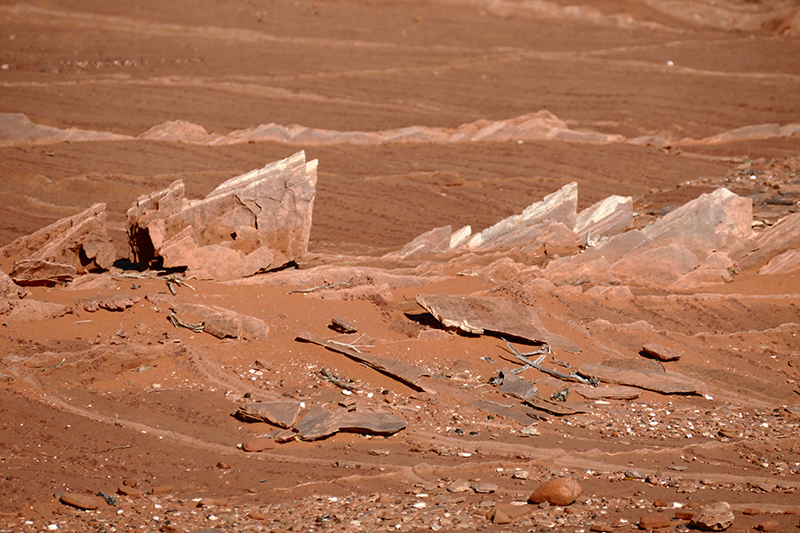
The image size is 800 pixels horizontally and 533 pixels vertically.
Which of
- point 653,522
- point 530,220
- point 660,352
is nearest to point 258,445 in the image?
point 653,522

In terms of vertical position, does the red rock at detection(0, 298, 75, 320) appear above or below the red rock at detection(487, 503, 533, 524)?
above

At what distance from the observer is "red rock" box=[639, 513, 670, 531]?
4.16 meters

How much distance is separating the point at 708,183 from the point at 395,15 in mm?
14573

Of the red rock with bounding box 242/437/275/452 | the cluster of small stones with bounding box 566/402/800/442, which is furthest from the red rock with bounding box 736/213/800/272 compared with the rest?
the red rock with bounding box 242/437/275/452

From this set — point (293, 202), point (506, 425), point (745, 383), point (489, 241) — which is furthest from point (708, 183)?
point (506, 425)

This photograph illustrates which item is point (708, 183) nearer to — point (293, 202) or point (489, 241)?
point (489, 241)

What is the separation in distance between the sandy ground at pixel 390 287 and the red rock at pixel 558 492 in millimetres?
76

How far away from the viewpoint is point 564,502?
450 centimetres

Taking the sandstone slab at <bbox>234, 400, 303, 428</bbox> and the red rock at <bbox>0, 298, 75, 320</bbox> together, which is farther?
the red rock at <bbox>0, 298, 75, 320</bbox>

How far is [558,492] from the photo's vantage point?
4.48m

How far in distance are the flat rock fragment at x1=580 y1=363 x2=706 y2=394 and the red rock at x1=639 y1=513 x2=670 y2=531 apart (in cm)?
257

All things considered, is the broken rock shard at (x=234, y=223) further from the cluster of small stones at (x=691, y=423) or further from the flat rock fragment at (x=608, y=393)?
the cluster of small stones at (x=691, y=423)

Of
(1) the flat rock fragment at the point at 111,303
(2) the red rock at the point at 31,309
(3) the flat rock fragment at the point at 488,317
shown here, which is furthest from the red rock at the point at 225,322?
(3) the flat rock fragment at the point at 488,317

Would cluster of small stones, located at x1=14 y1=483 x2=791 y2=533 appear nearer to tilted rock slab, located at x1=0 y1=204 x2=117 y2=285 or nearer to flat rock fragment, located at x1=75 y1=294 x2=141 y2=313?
flat rock fragment, located at x1=75 y1=294 x2=141 y2=313
